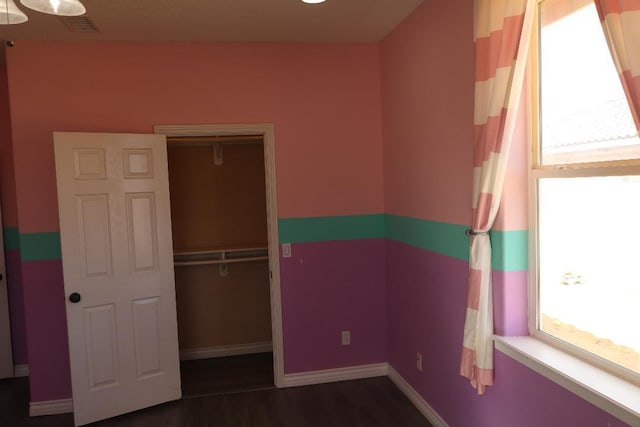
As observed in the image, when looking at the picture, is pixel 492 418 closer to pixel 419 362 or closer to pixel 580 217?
pixel 419 362

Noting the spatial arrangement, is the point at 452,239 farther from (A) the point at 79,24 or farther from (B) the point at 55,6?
(A) the point at 79,24

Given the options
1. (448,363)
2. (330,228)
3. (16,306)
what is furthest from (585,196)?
(16,306)

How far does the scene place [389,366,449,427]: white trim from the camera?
10.1 ft

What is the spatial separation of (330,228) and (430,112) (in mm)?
1317

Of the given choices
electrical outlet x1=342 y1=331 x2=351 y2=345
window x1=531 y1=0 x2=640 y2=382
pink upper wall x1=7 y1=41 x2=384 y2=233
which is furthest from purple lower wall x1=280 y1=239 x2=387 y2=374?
window x1=531 y1=0 x2=640 y2=382

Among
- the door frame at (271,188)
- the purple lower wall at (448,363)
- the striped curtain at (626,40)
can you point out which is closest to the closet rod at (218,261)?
the door frame at (271,188)

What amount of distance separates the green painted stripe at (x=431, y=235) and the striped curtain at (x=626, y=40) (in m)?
1.30

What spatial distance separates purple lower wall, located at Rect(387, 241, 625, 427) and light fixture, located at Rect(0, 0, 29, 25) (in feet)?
7.92

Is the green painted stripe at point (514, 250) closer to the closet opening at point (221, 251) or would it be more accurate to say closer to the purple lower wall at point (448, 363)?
the purple lower wall at point (448, 363)

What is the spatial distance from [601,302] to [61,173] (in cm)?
329

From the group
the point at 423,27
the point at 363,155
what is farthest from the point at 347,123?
the point at 423,27

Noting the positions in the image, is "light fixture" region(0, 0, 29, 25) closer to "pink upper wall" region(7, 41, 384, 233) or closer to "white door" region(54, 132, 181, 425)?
"white door" region(54, 132, 181, 425)

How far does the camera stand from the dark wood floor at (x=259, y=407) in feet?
10.7

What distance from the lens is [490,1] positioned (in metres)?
2.13
